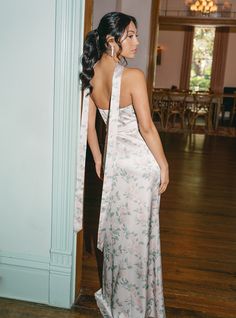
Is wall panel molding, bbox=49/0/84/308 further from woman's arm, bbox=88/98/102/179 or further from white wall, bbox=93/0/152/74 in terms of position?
white wall, bbox=93/0/152/74

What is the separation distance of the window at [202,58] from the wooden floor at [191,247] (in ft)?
28.0

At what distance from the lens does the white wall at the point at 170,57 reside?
13.7m

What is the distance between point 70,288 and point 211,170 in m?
3.82

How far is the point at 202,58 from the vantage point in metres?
13.7

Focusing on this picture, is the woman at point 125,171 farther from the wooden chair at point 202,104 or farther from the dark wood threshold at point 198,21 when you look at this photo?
the dark wood threshold at point 198,21

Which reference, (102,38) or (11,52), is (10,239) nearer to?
(11,52)

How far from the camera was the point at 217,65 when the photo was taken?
13.5m

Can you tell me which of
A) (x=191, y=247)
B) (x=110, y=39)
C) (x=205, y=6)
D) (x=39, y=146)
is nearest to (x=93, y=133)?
(x=39, y=146)

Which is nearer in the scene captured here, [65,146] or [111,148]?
[111,148]

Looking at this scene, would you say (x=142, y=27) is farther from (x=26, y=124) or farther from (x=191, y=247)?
(x=26, y=124)

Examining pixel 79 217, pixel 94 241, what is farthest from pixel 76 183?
pixel 94 241

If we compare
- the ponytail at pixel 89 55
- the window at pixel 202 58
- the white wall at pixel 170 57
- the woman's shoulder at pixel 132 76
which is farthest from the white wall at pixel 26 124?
the white wall at pixel 170 57

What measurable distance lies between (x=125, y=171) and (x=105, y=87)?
0.43 m

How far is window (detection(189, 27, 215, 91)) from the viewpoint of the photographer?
44.6ft
